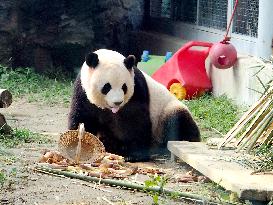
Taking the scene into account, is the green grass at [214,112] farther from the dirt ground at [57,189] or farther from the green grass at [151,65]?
the dirt ground at [57,189]

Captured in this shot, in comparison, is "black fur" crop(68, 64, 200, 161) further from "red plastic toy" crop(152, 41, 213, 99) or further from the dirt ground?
"red plastic toy" crop(152, 41, 213, 99)

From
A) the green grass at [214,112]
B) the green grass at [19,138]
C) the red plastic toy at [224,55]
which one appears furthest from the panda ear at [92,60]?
the red plastic toy at [224,55]

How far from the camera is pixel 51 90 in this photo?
1020 cm

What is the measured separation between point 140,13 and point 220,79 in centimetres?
419

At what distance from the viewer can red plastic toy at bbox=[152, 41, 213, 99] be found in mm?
9375

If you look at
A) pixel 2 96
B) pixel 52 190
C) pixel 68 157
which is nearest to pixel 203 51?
pixel 2 96

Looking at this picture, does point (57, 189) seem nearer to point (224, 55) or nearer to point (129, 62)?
point (129, 62)

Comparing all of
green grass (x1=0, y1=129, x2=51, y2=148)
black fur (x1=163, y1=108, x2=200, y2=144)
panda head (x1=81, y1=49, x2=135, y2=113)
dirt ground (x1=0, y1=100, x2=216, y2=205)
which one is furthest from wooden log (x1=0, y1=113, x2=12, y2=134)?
black fur (x1=163, y1=108, x2=200, y2=144)

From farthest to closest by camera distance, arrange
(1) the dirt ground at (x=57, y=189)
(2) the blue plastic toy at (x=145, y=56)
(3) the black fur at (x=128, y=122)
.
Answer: (2) the blue plastic toy at (x=145, y=56) → (3) the black fur at (x=128, y=122) → (1) the dirt ground at (x=57, y=189)

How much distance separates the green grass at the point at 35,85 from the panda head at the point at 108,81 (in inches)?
130

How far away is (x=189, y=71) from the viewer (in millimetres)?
9555

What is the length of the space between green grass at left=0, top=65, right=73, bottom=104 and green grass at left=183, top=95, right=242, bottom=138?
5.85 ft

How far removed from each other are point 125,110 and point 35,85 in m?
4.33

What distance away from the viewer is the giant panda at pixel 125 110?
6164mm
